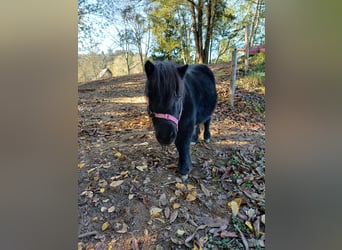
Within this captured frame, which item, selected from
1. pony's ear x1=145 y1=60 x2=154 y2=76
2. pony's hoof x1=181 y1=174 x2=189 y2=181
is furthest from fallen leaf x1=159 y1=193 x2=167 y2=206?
pony's ear x1=145 y1=60 x2=154 y2=76

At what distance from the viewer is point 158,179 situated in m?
0.96

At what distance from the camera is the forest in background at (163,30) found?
2.95 feet

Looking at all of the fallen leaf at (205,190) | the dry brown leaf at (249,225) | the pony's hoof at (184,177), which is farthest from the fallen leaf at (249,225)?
the pony's hoof at (184,177)

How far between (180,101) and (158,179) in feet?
1.06

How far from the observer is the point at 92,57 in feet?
2.92

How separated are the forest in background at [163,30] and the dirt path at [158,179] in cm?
8

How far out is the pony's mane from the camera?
0.90 metres

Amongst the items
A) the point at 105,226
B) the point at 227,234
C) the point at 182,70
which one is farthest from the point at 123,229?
the point at 182,70

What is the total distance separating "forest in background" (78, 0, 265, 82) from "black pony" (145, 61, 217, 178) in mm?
55

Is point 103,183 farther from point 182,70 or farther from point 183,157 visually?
point 182,70

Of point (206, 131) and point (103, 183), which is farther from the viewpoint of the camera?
point (206, 131)
